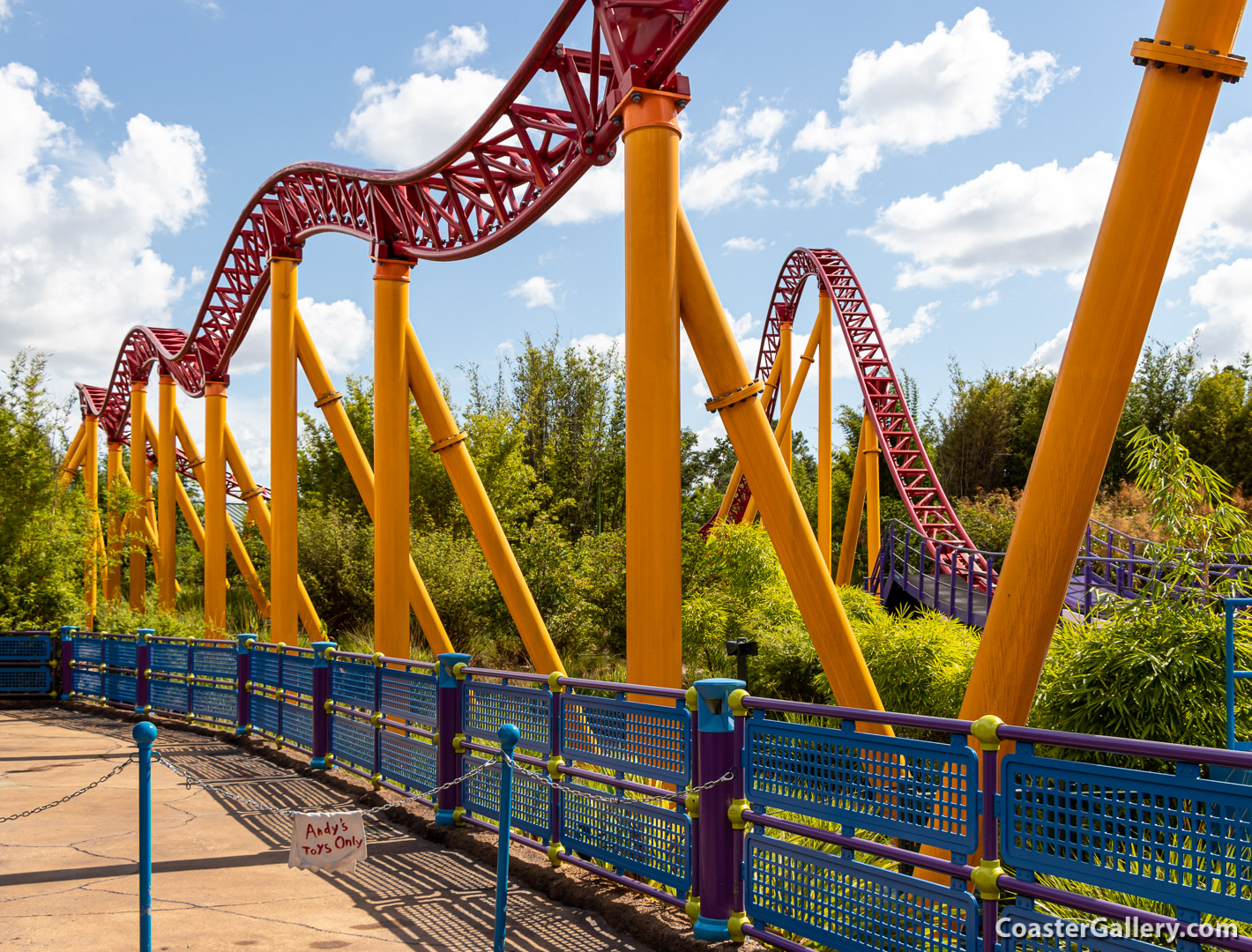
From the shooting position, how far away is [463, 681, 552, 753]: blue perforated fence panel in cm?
614

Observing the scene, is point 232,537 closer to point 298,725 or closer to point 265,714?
point 265,714

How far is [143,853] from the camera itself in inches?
165

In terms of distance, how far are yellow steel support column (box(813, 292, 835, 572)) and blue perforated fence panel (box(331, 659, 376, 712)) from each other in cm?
1294

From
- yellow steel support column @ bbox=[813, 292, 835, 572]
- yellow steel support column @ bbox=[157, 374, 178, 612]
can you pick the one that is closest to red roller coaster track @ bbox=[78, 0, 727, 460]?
yellow steel support column @ bbox=[157, 374, 178, 612]

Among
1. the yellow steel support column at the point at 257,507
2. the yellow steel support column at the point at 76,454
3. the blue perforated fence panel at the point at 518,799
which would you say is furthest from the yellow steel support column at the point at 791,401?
the yellow steel support column at the point at 76,454

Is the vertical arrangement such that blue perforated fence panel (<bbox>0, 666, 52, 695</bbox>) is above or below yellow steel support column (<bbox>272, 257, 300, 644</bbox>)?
below

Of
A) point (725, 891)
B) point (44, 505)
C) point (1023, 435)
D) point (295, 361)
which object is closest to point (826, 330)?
point (295, 361)

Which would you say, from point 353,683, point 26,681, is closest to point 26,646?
point 26,681

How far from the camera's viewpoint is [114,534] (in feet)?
82.9

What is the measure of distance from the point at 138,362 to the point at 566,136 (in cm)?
1906

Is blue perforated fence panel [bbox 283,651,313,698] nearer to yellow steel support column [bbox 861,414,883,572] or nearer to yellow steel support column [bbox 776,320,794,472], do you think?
yellow steel support column [bbox 861,414,883,572]

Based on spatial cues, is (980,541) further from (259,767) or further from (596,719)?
(596,719)

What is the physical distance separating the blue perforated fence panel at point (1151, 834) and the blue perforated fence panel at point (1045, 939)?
0.50 feet

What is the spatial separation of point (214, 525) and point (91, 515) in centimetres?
390
